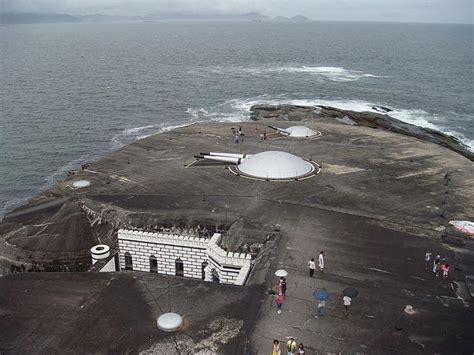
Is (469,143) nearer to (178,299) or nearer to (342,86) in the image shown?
(342,86)

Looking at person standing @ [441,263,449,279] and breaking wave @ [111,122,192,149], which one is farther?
breaking wave @ [111,122,192,149]

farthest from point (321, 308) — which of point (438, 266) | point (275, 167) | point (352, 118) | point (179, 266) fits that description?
point (352, 118)

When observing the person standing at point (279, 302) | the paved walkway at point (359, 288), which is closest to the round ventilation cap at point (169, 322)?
the paved walkway at point (359, 288)

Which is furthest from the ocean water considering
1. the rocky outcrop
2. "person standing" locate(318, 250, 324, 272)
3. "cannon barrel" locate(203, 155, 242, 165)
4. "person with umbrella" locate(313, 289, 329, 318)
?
"person with umbrella" locate(313, 289, 329, 318)

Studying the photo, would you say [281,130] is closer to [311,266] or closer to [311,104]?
[311,266]

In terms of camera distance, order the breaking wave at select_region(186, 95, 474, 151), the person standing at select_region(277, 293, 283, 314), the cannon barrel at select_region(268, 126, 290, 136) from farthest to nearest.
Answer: the breaking wave at select_region(186, 95, 474, 151)
the cannon barrel at select_region(268, 126, 290, 136)
the person standing at select_region(277, 293, 283, 314)

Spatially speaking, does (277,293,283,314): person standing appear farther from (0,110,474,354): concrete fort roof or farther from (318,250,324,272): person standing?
(318,250,324,272): person standing
